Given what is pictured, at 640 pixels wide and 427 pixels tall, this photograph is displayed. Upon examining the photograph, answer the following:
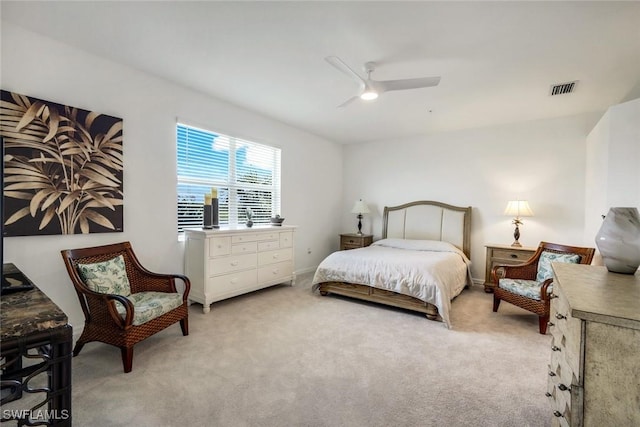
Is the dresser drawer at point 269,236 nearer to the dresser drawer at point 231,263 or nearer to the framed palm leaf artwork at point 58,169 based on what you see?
the dresser drawer at point 231,263

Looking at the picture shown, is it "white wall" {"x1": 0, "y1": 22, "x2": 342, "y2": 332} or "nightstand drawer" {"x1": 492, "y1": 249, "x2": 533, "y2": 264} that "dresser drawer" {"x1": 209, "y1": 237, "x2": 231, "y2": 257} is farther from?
"nightstand drawer" {"x1": 492, "y1": 249, "x2": 533, "y2": 264}

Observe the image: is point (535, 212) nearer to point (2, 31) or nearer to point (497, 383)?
point (497, 383)

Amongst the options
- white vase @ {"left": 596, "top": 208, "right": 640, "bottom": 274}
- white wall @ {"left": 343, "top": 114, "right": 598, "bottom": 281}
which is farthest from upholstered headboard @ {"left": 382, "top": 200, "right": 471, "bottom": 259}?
white vase @ {"left": 596, "top": 208, "right": 640, "bottom": 274}

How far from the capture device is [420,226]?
5.38 m

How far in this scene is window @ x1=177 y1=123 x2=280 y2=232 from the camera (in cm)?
366

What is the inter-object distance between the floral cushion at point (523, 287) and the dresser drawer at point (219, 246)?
334 cm

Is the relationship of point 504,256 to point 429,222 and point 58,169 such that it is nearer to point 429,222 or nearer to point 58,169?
point 429,222

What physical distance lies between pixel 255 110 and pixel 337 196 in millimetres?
2712

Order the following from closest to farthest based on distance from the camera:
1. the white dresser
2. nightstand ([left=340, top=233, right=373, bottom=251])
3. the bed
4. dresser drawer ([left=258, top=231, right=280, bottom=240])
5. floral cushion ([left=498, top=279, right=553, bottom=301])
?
floral cushion ([left=498, top=279, right=553, bottom=301])
the bed
the white dresser
dresser drawer ([left=258, top=231, right=280, bottom=240])
nightstand ([left=340, top=233, right=373, bottom=251])

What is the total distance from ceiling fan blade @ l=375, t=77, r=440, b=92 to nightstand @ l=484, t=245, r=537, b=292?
2.89 meters

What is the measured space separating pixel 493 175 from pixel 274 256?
3.84 metres

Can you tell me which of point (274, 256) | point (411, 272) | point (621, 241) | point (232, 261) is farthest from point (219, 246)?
point (621, 241)

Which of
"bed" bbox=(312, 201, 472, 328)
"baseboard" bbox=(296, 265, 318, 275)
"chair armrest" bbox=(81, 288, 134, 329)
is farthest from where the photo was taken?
"baseboard" bbox=(296, 265, 318, 275)

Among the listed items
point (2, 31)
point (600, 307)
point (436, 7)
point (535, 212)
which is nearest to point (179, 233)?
point (2, 31)
